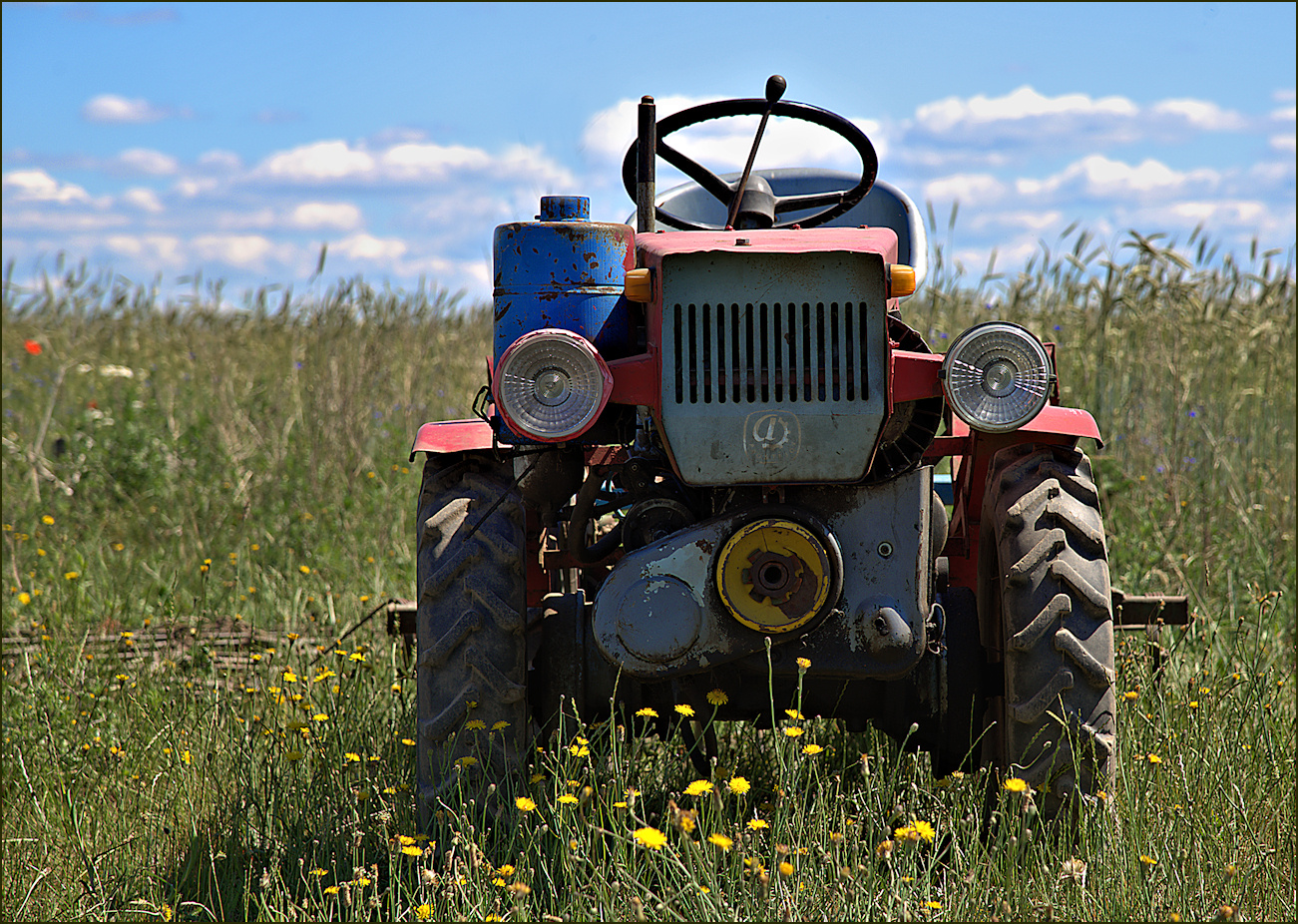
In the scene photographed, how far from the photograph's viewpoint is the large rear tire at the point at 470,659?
251 cm

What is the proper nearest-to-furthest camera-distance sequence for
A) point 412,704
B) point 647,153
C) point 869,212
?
point 647,153, point 412,704, point 869,212

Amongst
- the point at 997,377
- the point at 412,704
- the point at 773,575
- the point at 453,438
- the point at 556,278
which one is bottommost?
the point at 412,704

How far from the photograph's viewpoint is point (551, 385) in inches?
91.8

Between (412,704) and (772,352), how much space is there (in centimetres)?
180

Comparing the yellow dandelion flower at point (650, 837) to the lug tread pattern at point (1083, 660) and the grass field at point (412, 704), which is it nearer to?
the grass field at point (412, 704)

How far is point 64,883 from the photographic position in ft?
8.90

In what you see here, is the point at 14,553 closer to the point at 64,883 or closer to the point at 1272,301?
the point at 64,883

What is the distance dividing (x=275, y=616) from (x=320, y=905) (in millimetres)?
2424

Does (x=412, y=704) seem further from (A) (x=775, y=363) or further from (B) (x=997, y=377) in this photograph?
(B) (x=997, y=377)

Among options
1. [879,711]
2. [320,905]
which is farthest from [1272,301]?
[320,905]

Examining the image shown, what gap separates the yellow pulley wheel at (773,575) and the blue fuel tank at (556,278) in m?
0.65

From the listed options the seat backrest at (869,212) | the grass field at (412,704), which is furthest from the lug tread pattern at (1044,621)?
the seat backrest at (869,212)

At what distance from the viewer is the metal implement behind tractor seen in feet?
7.61

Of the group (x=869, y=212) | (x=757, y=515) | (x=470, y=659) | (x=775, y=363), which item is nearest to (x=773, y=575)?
(x=757, y=515)
